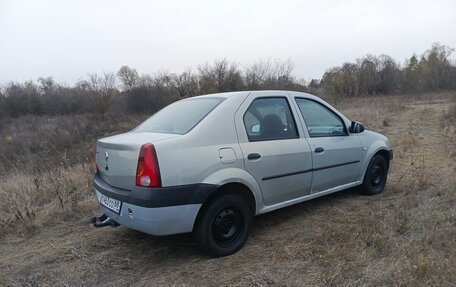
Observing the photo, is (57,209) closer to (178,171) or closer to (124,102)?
(178,171)

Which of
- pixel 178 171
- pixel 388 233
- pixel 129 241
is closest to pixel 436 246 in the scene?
pixel 388 233

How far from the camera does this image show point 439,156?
7.70m

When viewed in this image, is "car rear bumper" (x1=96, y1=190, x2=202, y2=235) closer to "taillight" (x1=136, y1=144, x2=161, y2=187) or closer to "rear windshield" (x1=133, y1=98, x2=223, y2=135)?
"taillight" (x1=136, y1=144, x2=161, y2=187)

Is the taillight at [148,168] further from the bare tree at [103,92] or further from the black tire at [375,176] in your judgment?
the bare tree at [103,92]

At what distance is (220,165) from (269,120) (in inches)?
35.8

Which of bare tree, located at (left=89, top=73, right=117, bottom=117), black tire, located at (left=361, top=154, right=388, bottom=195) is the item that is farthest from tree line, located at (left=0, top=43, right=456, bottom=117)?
black tire, located at (left=361, top=154, right=388, bottom=195)

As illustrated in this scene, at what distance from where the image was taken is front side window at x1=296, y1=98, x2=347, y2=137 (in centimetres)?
411

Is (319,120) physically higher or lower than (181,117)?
lower

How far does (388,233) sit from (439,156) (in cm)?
539

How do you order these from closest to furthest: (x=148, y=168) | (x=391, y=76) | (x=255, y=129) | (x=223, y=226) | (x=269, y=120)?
(x=148, y=168) → (x=223, y=226) → (x=255, y=129) → (x=269, y=120) → (x=391, y=76)

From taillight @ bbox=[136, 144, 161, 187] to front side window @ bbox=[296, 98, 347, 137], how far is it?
197cm

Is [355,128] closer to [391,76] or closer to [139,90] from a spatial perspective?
[139,90]

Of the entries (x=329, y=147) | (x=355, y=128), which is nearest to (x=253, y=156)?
(x=329, y=147)

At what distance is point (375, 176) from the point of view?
5090 mm
